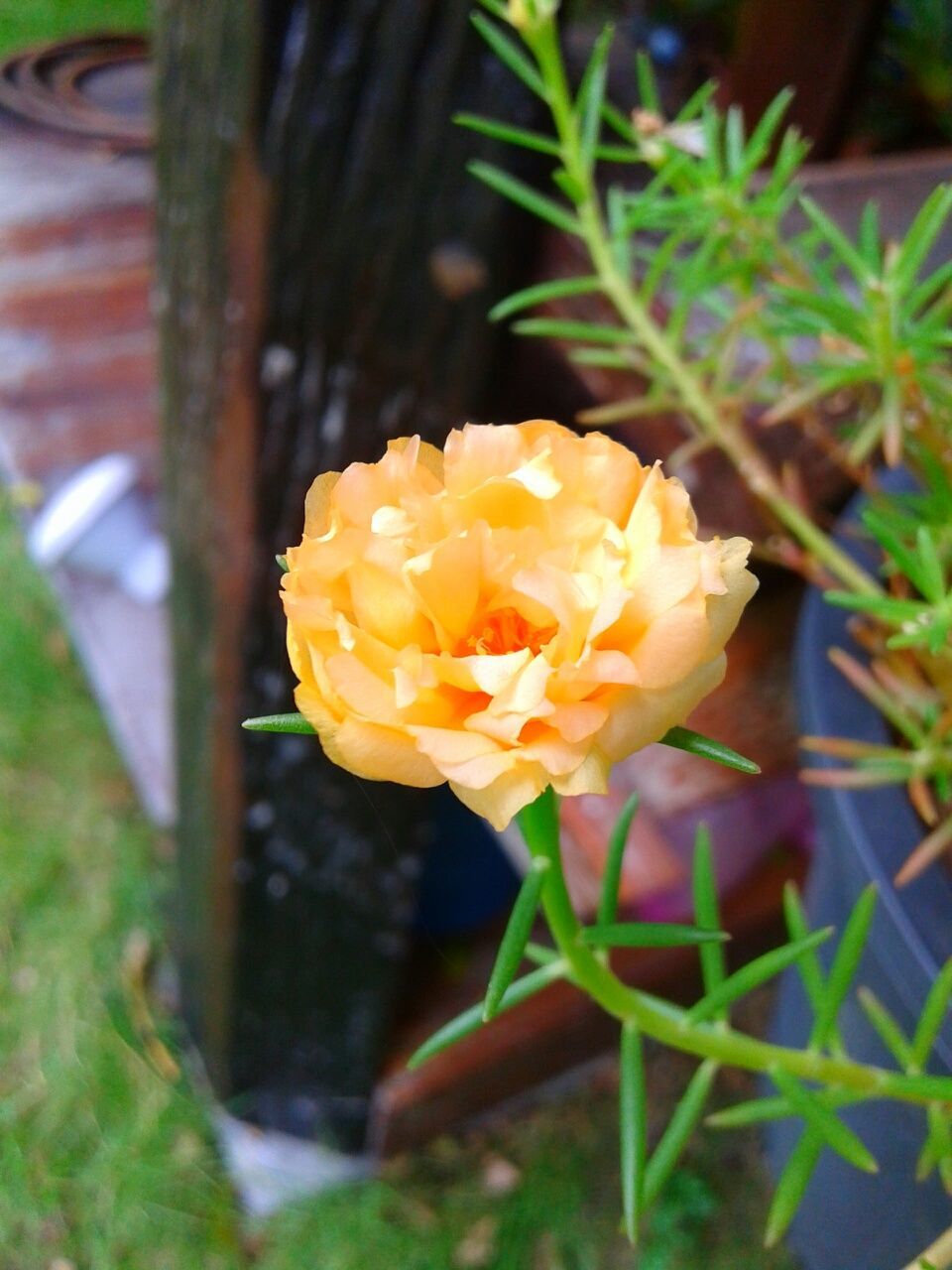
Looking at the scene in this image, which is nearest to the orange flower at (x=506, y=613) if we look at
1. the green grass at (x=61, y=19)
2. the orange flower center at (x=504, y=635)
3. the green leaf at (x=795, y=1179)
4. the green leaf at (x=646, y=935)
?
the orange flower center at (x=504, y=635)

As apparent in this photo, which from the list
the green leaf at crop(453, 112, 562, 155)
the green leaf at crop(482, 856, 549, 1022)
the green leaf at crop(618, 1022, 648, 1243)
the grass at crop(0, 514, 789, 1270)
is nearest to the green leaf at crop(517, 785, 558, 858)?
the green leaf at crop(482, 856, 549, 1022)

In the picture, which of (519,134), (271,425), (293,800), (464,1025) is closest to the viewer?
(464,1025)

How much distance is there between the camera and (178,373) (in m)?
0.72

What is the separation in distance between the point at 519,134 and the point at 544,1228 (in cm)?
82

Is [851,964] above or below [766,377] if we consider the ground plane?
below

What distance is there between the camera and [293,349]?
2.13ft

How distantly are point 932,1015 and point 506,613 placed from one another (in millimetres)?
239

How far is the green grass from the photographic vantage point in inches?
24.3

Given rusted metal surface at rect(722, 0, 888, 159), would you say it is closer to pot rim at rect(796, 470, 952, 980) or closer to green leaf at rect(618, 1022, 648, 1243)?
pot rim at rect(796, 470, 952, 980)

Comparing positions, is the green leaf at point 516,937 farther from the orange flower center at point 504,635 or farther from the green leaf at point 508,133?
the green leaf at point 508,133

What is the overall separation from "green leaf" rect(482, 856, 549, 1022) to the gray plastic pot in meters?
0.19

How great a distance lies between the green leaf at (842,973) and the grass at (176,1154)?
431mm

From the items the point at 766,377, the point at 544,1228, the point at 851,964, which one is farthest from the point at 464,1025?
the point at 544,1228

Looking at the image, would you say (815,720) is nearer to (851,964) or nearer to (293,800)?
(851,964)
